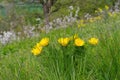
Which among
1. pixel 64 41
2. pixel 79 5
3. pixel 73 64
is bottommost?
pixel 79 5

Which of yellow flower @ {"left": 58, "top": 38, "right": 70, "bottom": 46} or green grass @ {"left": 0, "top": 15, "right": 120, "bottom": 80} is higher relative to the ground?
yellow flower @ {"left": 58, "top": 38, "right": 70, "bottom": 46}

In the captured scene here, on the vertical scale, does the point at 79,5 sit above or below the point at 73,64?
below

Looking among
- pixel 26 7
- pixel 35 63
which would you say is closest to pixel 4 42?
pixel 35 63

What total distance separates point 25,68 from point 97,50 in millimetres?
711

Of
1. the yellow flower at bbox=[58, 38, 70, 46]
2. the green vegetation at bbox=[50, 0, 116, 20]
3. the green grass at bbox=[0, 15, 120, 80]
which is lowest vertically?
the green vegetation at bbox=[50, 0, 116, 20]

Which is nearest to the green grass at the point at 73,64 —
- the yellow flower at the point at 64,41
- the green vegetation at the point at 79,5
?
the yellow flower at the point at 64,41

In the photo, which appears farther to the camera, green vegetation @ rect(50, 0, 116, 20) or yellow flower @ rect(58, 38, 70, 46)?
green vegetation @ rect(50, 0, 116, 20)

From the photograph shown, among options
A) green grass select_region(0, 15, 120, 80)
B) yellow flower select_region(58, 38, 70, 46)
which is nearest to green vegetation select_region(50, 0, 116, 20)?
green grass select_region(0, 15, 120, 80)

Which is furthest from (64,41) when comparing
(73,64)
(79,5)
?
(79,5)

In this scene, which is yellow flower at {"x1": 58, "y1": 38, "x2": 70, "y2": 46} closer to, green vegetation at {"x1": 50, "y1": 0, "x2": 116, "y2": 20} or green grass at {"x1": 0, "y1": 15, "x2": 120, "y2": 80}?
green grass at {"x1": 0, "y1": 15, "x2": 120, "y2": 80}

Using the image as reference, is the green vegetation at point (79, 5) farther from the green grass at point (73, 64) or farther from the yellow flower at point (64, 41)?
the yellow flower at point (64, 41)

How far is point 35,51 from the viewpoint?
10.6 ft

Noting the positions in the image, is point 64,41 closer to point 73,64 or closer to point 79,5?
point 73,64

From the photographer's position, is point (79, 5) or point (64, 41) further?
point (79, 5)
